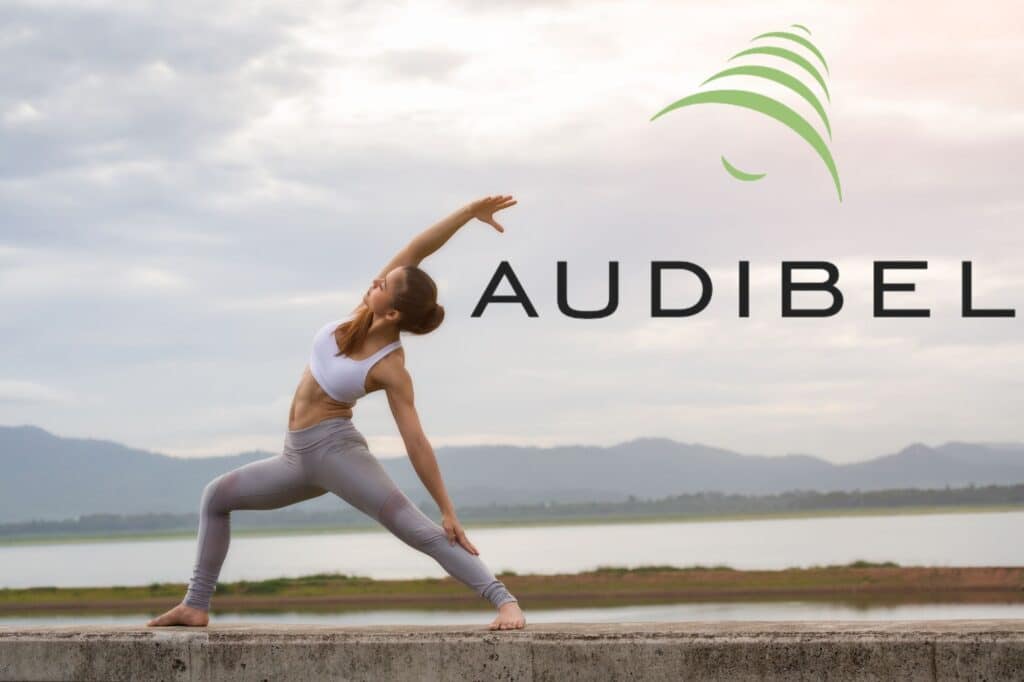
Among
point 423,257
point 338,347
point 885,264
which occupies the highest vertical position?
point 885,264

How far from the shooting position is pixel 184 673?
6562mm

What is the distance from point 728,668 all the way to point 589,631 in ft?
2.29

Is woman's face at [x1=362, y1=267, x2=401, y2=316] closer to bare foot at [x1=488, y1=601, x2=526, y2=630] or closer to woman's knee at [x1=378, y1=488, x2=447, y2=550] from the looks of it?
woman's knee at [x1=378, y1=488, x2=447, y2=550]

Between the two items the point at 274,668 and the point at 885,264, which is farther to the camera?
the point at 885,264

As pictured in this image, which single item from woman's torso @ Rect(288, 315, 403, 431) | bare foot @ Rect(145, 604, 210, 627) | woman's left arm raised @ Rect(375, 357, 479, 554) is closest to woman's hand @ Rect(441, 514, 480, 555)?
woman's left arm raised @ Rect(375, 357, 479, 554)

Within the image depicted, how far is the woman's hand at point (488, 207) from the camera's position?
7047 millimetres

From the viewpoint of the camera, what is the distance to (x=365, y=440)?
22.4 feet

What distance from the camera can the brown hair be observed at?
21.6 feet

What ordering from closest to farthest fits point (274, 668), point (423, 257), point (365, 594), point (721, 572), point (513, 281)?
point (274, 668)
point (423, 257)
point (513, 281)
point (365, 594)
point (721, 572)

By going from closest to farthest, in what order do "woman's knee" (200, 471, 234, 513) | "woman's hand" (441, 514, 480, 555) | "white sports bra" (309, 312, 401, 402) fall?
"woman's hand" (441, 514, 480, 555) < "white sports bra" (309, 312, 401, 402) < "woman's knee" (200, 471, 234, 513)

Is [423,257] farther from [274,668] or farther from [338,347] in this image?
[274,668]

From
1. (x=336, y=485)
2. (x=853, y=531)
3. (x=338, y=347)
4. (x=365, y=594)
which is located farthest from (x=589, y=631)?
(x=853, y=531)

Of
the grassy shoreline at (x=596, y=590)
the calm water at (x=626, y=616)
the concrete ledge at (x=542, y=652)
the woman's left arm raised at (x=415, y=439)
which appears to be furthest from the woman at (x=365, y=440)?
the grassy shoreline at (x=596, y=590)

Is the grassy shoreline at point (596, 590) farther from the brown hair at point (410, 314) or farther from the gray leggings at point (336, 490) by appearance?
the brown hair at point (410, 314)
